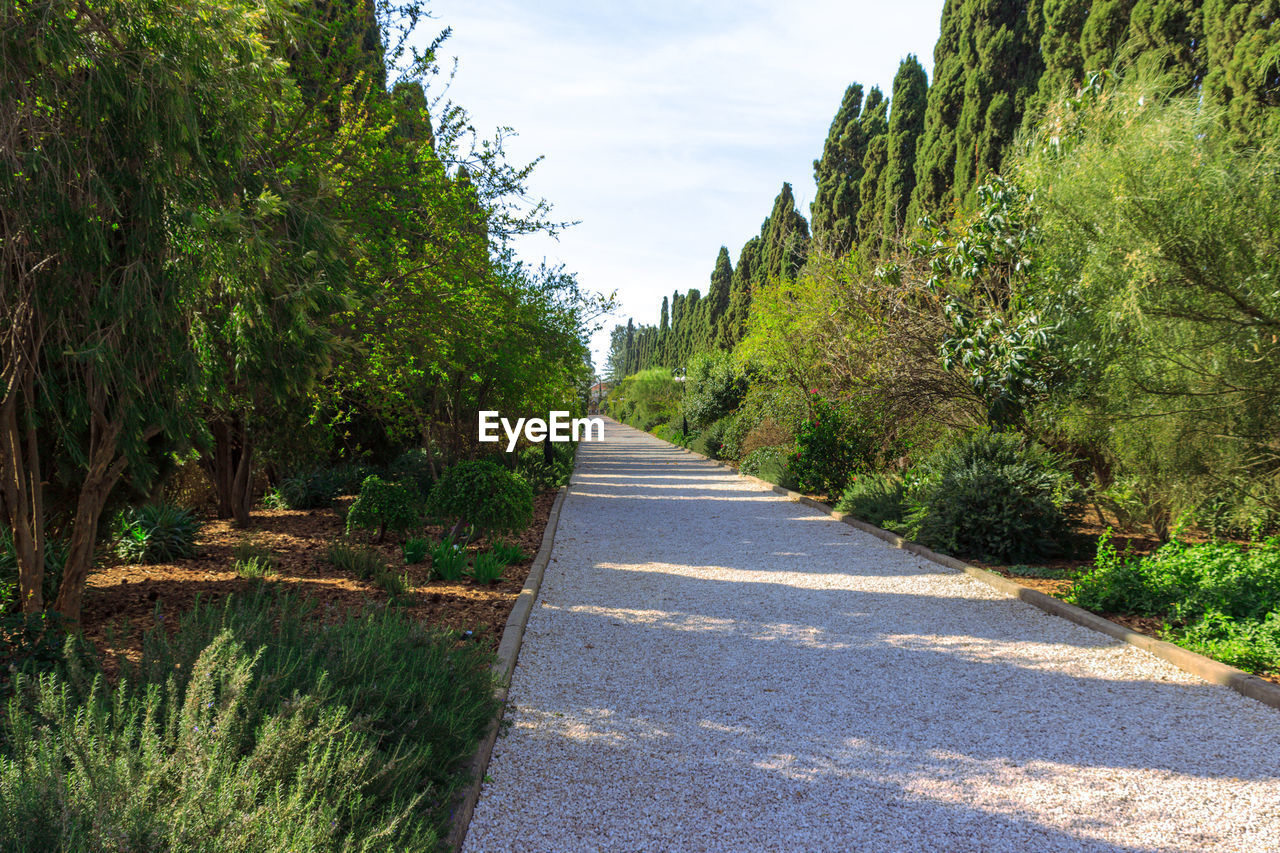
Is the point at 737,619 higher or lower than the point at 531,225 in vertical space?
lower

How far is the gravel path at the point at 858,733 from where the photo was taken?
289 centimetres

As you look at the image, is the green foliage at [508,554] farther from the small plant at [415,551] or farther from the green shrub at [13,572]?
the green shrub at [13,572]

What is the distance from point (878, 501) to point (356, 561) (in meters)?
7.15

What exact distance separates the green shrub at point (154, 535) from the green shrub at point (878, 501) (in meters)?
8.33

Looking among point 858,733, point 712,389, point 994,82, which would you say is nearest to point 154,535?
point 858,733

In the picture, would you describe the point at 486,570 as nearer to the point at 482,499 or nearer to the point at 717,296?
the point at 482,499

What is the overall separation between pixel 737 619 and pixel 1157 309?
3.87 metres

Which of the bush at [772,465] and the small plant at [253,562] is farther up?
the bush at [772,465]

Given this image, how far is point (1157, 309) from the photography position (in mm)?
5184

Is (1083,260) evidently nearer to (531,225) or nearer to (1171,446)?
(1171,446)

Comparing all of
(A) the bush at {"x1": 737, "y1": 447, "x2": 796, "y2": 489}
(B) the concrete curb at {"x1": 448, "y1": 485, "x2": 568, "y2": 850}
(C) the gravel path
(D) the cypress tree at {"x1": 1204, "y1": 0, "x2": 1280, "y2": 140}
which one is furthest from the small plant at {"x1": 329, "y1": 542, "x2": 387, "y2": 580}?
(D) the cypress tree at {"x1": 1204, "y1": 0, "x2": 1280, "y2": 140}

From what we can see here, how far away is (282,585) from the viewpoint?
620 cm

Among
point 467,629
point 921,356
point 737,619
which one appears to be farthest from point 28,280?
point 921,356

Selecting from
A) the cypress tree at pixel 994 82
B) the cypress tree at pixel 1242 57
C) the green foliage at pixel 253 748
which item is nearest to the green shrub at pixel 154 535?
the green foliage at pixel 253 748
